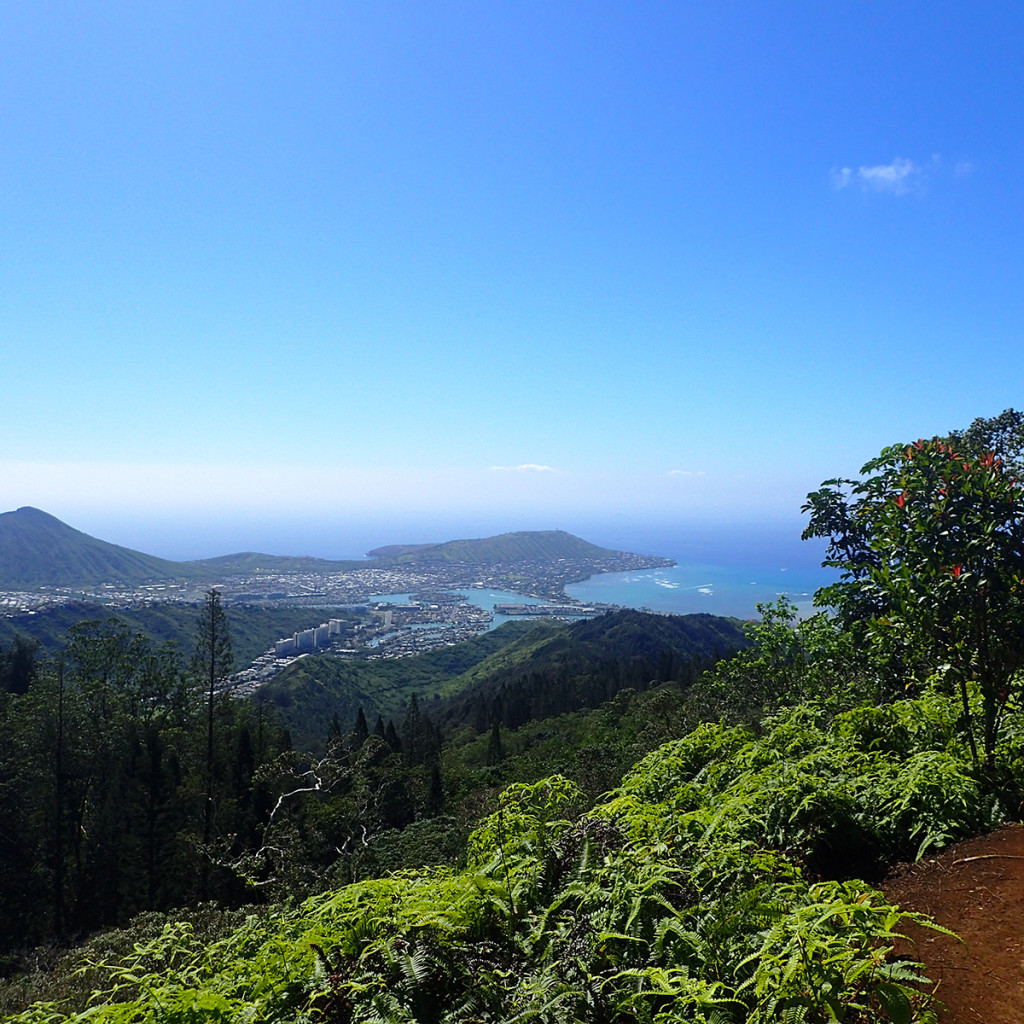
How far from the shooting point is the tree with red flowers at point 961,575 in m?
4.57

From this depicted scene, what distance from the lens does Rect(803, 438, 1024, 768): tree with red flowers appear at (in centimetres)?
457

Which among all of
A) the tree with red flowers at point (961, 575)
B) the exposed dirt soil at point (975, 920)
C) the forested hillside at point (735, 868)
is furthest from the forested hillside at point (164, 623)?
the exposed dirt soil at point (975, 920)

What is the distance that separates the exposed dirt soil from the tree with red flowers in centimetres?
116

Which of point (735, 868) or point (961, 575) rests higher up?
point (961, 575)

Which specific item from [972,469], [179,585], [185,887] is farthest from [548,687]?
[179,585]

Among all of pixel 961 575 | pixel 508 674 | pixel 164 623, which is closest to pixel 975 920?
pixel 961 575

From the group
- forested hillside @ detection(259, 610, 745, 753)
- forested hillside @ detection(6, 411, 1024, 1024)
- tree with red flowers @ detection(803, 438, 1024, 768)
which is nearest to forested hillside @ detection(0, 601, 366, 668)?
forested hillside @ detection(259, 610, 745, 753)

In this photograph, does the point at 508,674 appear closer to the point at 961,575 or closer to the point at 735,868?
the point at 961,575

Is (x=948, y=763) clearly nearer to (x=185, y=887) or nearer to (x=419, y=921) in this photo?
(x=419, y=921)

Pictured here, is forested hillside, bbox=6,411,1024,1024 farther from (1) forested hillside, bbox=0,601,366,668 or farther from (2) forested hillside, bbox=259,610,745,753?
(1) forested hillside, bbox=0,601,366,668

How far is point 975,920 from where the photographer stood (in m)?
3.03

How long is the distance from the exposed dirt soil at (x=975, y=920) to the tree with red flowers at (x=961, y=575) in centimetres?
116

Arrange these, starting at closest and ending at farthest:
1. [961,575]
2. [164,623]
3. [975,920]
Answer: [975,920], [961,575], [164,623]

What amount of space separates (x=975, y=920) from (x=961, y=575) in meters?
2.51
